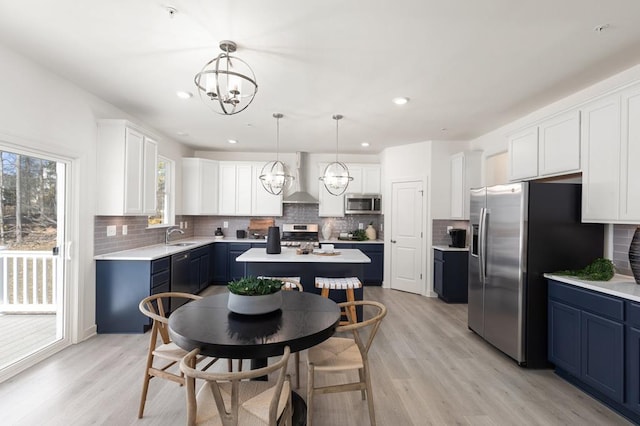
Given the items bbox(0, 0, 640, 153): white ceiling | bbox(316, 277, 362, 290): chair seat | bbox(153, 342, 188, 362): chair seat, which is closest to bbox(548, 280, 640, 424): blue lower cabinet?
bbox(316, 277, 362, 290): chair seat

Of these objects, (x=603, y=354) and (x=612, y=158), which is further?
(x=612, y=158)

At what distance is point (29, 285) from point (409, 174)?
5.54 meters

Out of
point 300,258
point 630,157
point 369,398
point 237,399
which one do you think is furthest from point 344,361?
point 630,157

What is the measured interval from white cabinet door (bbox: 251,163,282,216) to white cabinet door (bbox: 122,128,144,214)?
2.51 metres

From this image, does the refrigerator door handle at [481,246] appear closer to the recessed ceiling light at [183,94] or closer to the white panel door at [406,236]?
the white panel door at [406,236]

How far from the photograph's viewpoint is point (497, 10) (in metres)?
1.96

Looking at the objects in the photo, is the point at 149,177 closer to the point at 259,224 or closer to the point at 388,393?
the point at 259,224

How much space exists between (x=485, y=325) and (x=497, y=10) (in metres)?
2.95

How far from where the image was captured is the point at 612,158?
2543mm

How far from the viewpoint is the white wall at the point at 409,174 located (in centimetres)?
529

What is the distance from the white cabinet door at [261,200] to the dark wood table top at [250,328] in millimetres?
4074

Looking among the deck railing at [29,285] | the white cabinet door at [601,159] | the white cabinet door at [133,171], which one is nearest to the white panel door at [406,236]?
the white cabinet door at [601,159]

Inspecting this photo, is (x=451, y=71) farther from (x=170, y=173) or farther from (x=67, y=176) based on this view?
(x=170, y=173)

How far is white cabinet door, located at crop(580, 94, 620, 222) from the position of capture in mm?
2516
